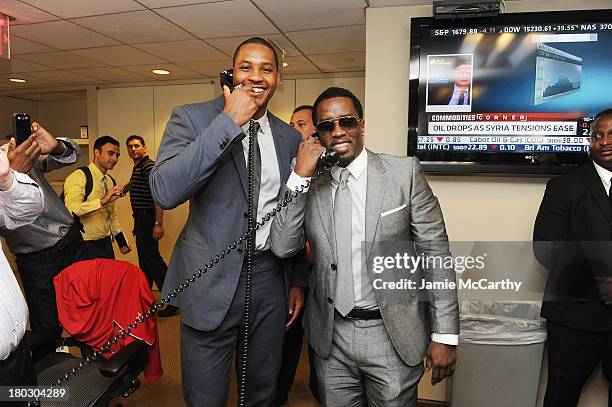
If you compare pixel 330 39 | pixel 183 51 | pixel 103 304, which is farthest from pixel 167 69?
pixel 103 304

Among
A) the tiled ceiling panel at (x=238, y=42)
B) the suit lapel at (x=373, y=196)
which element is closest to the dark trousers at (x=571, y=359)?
the suit lapel at (x=373, y=196)

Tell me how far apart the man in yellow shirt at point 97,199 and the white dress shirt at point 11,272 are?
2.16 meters

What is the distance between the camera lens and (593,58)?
7.72 ft

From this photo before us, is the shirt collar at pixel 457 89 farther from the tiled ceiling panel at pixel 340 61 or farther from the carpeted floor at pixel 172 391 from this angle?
the carpeted floor at pixel 172 391

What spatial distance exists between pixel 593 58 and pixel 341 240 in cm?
193

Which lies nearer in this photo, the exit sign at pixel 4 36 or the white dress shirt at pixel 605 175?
the white dress shirt at pixel 605 175

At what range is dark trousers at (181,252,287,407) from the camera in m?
1.44

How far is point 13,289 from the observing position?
1.26 meters

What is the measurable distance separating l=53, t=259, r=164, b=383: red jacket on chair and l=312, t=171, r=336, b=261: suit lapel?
1.27 meters

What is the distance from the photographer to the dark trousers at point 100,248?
348cm

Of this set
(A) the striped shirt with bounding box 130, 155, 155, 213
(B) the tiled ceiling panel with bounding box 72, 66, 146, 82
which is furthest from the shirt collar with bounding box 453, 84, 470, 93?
(B) the tiled ceiling panel with bounding box 72, 66, 146, 82

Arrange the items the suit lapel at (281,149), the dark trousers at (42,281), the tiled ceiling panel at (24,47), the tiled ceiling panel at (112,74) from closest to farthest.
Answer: the suit lapel at (281,149)
the dark trousers at (42,281)
the tiled ceiling panel at (24,47)
the tiled ceiling panel at (112,74)

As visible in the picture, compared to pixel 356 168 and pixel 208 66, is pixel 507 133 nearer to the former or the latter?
pixel 356 168

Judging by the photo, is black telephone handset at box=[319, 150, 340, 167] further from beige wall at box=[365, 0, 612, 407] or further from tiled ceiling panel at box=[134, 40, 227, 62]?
tiled ceiling panel at box=[134, 40, 227, 62]
